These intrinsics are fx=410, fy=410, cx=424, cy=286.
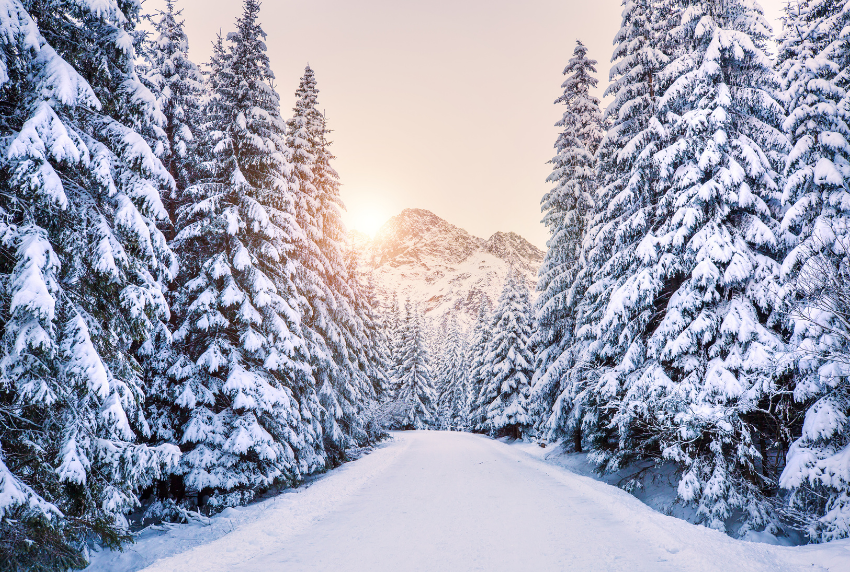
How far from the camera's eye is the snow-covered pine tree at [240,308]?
1084cm

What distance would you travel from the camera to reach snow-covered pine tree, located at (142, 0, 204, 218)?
13.0m

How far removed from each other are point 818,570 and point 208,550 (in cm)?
847

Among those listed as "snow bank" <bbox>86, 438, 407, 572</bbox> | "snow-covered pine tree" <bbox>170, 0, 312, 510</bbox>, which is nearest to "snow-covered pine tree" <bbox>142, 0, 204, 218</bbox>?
"snow-covered pine tree" <bbox>170, 0, 312, 510</bbox>

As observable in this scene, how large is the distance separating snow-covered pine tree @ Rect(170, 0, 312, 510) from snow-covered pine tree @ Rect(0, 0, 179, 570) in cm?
289

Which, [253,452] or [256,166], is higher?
[256,166]

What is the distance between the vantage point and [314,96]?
20.9 metres

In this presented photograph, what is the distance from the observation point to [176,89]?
44.7 feet

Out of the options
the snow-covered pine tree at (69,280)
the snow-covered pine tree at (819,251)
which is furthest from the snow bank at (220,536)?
the snow-covered pine tree at (819,251)

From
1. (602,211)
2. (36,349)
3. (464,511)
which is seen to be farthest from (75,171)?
(602,211)

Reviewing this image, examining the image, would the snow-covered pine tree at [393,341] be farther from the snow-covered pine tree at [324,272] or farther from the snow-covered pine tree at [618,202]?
the snow-covered pine tree at [618,202]

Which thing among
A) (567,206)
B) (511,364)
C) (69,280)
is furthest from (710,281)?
(511,364)

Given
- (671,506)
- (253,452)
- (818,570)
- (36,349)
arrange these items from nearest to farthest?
(818,570) → (36,349) → (671,506) → (253,452)

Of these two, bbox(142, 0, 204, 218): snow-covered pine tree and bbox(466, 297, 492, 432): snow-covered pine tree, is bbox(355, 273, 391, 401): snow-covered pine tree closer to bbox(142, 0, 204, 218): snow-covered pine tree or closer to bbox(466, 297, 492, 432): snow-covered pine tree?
bbox(466, 297, 492, 432): snow-covered pine tree

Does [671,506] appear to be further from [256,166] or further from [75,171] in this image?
[256,166]
